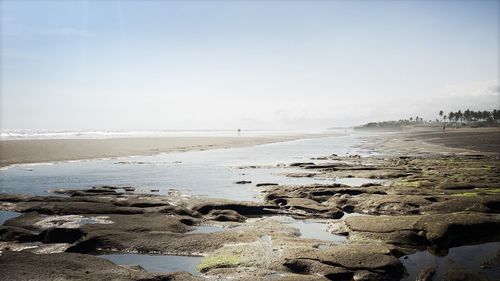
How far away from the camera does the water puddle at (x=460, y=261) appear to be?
39.1ft

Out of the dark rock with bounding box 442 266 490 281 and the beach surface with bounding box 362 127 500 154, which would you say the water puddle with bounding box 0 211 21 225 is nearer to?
the dark rock with bounding box 442 266 490 281

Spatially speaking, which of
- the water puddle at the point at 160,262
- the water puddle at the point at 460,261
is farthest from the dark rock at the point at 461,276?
the water puddle at the point at 160,262

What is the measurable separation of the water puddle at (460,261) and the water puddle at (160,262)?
7358 mm

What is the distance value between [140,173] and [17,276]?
3014 centimetres

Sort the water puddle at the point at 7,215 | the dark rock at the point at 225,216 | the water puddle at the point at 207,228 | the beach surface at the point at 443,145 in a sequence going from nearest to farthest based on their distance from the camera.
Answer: the water puddle at the point at 207,228 → the dark rock at the point at 225,216 → the water puddle at the point at 7,215 → the beach surface at the point at 443,145

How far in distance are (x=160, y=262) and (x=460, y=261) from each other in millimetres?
11014

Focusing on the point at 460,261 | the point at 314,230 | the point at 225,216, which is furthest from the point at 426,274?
the point at 225,216

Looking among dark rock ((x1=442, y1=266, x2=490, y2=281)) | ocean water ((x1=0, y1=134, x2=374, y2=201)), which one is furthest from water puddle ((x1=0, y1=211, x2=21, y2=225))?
dark rock ((x1=442, y1=266, x2=490, y2=281))

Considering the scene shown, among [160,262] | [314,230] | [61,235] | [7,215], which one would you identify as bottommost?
[314,230]

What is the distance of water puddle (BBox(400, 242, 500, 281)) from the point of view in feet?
39.1

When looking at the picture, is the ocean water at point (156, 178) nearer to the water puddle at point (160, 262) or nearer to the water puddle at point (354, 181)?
the water puddle at point (354, 181)

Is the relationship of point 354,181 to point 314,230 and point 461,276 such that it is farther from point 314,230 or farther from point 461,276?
point 461,276

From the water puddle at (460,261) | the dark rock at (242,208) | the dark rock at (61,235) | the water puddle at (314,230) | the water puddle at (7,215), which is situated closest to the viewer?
the water puddle at (460,261)

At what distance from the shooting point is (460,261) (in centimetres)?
1299
